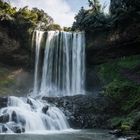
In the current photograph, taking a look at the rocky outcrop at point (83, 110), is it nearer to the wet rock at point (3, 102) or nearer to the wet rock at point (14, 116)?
the wet rock at point (3, 102)

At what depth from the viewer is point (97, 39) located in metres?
43.2

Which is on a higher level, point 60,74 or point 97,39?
point 97,39

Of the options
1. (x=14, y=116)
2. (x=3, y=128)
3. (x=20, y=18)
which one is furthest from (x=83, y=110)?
(x=20, y=18)

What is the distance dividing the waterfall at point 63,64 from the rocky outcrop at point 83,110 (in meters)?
8.43

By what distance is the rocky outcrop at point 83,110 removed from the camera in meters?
30.9

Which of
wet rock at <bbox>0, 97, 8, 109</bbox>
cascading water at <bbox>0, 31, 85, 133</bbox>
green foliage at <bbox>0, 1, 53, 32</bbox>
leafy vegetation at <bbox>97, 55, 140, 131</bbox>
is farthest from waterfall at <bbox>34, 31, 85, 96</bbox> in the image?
wet rock at <bbox>0, 97, 8, 109</bbox>

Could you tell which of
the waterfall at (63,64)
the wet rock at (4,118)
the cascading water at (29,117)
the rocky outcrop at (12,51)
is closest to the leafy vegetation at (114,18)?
the waterfall at (63,64)

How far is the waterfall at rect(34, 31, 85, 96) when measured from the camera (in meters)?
42.6

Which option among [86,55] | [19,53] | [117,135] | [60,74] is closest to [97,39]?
[86,55]

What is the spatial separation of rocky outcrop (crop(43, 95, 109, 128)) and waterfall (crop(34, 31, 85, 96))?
8.43 meters

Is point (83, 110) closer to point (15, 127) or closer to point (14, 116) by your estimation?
point (14, 116)

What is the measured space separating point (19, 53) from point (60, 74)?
5245mm

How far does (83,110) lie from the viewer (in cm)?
3203

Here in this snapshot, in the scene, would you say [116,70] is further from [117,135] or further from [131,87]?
[117,135]
